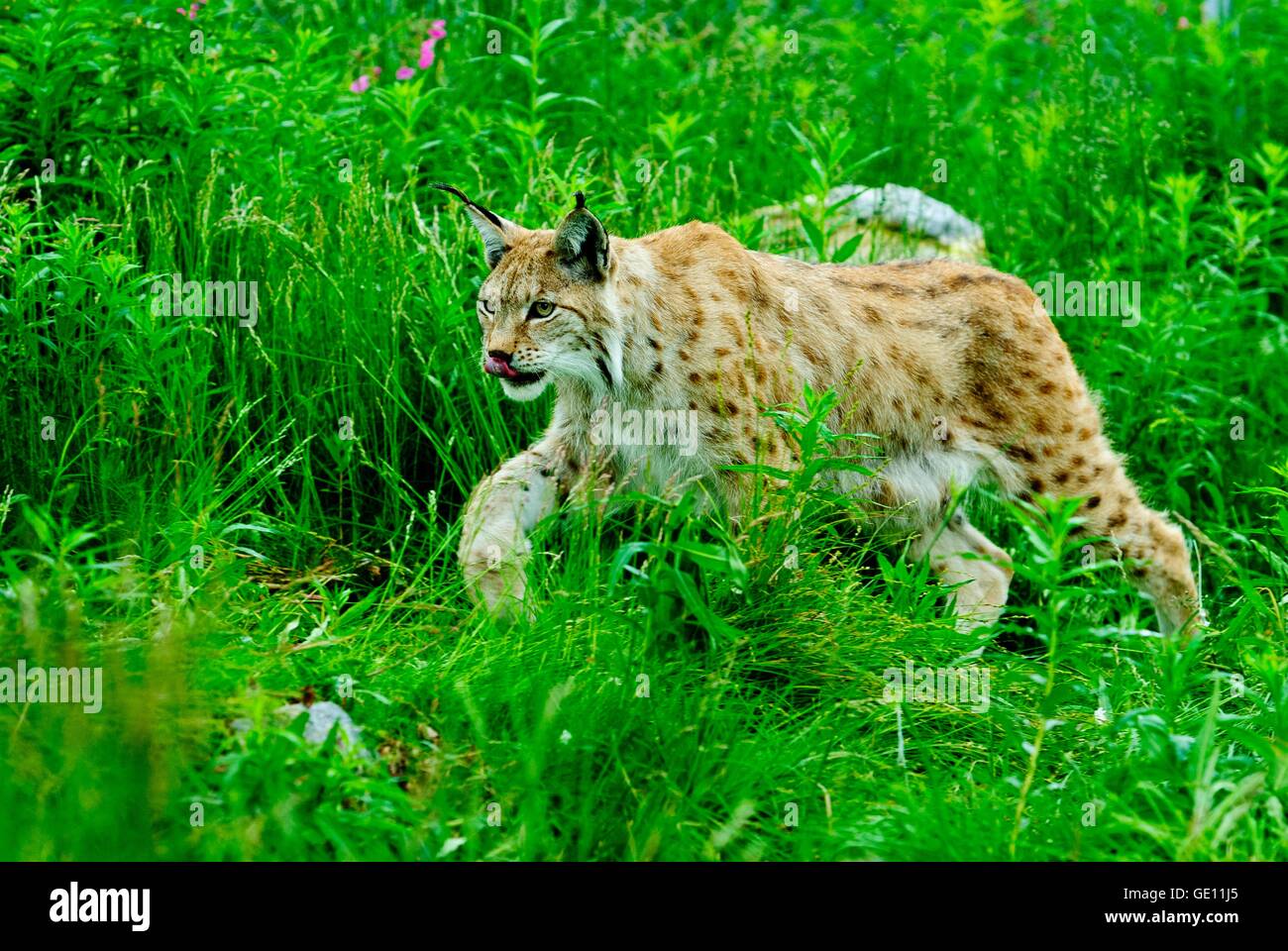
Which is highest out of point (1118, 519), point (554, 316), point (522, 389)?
point (554, 316)

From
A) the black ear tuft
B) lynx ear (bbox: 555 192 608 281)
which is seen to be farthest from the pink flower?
lynx ear (bbox: 555 192 608 281)

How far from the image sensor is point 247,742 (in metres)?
3.86

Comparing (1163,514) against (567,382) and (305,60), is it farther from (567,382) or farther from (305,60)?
(305,60)

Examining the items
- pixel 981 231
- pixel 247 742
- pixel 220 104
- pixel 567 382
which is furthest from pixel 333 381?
pixel 981 231

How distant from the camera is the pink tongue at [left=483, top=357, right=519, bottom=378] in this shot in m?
5.70

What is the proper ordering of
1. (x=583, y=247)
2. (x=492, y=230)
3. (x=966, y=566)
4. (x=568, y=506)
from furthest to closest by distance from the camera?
(x=966, y=566), (x=492, y=230), (x=583, y=247), (x=568, y=506)

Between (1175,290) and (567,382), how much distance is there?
3320mm

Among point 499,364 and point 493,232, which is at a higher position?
point 493,232
